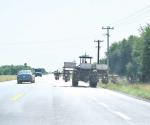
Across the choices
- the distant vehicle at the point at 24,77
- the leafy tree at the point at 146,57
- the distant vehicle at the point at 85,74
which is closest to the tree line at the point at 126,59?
the leafy tree at the point at 146,57

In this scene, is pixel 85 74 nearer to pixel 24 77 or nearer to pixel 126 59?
pixel 24 77

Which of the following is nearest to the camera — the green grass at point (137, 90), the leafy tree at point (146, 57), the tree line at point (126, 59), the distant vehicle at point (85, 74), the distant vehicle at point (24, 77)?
the green grass at point (137, 90)

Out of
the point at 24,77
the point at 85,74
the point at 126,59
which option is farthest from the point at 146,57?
the point at 126,59

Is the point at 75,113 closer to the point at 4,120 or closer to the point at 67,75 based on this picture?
the point at 4,120

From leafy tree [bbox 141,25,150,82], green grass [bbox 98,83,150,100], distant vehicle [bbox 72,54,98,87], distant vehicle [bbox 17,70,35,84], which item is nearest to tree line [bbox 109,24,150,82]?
leafy tree [bbox 141,25,150,82]

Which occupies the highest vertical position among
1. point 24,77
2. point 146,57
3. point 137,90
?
point 146,57

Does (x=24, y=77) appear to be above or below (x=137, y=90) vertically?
above

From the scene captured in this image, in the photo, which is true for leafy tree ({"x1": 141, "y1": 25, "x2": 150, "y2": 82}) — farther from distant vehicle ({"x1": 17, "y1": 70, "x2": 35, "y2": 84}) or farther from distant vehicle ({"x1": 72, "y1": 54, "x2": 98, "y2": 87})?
distant vehicle ({"x1": 72, "y1": 54, "x2": 98, "y2": 87})

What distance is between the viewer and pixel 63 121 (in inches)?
624

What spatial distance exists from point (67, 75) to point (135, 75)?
230ft

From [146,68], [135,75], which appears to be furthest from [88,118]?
[135,75]

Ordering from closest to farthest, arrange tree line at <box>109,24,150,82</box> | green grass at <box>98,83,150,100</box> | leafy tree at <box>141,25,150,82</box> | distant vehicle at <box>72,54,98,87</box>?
green grass at <box>98,83,150,100</box>
distant vehicle at <box>72,54,98,87</box>
leafy tree at <box>141,25,150,82</box>
tree line at <box>109,24,150,82</box>

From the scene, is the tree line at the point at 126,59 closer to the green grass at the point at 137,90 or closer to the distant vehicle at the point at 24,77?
the distant vehicle at the point at 24,77

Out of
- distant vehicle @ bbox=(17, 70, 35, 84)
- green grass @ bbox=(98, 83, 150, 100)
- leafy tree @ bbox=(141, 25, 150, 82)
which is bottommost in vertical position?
green grass @ bbox=(98, 83, 150, 100)
